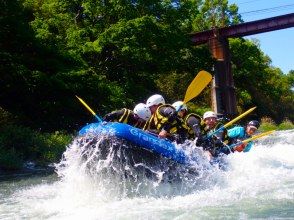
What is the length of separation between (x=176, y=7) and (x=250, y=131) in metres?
15.7

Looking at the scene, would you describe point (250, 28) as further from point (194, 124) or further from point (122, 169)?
point (122, 169)

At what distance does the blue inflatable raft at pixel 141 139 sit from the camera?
659cm

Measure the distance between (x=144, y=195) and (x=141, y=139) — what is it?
0.80 m

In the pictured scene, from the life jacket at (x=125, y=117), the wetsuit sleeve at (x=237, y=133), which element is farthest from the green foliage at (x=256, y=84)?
the life jacket at (x=125, y=117)

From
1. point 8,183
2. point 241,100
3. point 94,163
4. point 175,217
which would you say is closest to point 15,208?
point 94,163

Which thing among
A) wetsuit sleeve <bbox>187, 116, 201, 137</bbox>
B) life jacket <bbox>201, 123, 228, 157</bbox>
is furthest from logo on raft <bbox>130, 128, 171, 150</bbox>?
life jacket <bbox>201, 123, 228, 157</bbox>

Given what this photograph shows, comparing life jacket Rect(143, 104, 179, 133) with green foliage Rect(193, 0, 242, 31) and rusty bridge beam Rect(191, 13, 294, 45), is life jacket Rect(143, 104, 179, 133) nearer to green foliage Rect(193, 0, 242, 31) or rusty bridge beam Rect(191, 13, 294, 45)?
rusty bridge beam Rect(191, 13, 294, 45)

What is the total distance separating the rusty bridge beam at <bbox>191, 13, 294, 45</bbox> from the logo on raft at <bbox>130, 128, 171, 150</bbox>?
23.5m

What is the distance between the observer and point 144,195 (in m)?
6.88

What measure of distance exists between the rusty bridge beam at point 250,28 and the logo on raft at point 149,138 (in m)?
23.5

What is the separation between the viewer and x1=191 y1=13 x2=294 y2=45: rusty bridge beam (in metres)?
28.8

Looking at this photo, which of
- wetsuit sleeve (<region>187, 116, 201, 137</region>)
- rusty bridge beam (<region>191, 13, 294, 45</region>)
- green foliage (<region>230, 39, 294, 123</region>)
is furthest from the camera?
green foliage (<region>230, 39, 294, 123</region>)

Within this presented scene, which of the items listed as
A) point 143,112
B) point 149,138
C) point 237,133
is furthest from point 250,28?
point 149,138

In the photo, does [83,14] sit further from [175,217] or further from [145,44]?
[175,217]
